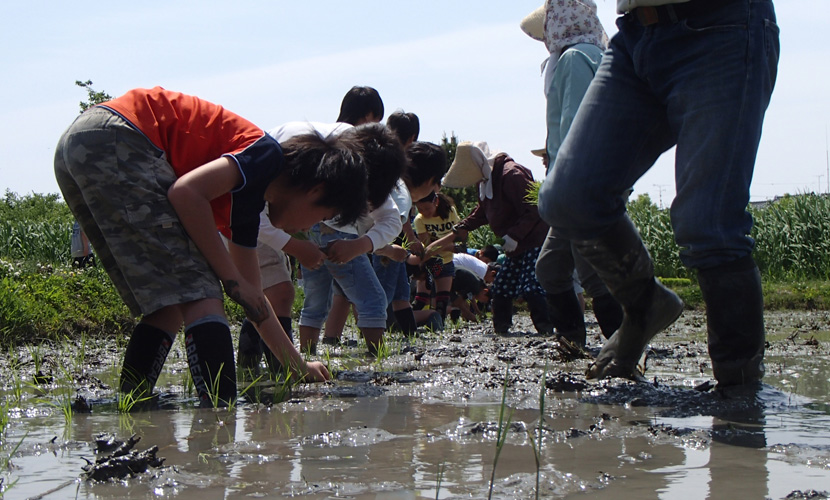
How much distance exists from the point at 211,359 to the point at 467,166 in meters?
4.95

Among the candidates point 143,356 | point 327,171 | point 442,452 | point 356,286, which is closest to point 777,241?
point 356,286

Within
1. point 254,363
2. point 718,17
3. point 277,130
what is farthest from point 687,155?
point 254,363

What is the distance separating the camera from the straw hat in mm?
7633

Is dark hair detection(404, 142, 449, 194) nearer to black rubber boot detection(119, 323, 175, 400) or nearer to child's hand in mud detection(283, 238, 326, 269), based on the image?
child's hand in mud detection(283, 238, 326, 269)

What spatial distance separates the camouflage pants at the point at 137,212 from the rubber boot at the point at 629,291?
1.56m

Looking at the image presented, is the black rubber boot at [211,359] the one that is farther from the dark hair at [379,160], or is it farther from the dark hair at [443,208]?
the dark hair at [443,208]

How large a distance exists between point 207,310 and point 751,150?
2.01 m

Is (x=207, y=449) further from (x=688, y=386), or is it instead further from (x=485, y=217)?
(x=485, y=217)

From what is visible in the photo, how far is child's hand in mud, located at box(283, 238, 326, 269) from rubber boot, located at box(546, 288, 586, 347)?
1635mm

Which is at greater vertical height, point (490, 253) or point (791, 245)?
point (791, 245)

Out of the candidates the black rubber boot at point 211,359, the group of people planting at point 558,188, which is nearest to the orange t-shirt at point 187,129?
the group of people planting at point 558,188

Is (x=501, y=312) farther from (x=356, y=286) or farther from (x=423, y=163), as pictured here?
(x=356, y=286)

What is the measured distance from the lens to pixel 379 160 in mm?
4031

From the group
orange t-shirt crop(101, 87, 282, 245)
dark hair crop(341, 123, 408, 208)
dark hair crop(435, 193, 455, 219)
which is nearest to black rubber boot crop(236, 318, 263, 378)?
dark hair crop(341, 123, 408, 208)
